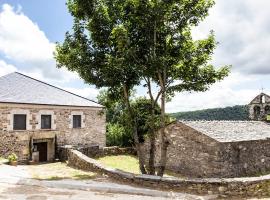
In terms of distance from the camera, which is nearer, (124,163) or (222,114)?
(124,163)

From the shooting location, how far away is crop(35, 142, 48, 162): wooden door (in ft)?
79.6

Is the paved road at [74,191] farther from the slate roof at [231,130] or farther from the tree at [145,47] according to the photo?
the slate roof at [231,130]

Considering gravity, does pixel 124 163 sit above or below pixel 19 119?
below

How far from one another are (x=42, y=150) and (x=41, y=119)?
2.45 metres

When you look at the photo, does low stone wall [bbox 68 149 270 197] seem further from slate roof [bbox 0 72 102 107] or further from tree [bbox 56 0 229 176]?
slate roof [bbox 0 72 102 107]

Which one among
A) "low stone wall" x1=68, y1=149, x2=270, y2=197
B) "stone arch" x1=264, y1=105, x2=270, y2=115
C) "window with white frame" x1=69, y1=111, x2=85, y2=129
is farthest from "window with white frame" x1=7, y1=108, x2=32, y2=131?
"stone arch" x1=264, y1=105, x2=270, y2=115

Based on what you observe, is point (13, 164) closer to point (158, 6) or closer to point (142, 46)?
point (142, 46)

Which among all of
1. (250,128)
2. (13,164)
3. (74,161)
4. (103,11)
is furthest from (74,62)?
(250,128)

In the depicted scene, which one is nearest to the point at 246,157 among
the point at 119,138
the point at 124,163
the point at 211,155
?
the point at 211,155

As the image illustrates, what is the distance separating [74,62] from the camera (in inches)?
651

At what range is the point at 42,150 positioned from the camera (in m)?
24.5

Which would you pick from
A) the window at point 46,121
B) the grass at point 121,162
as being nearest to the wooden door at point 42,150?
the window at point 46,121

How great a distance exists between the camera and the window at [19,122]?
73.0 feet

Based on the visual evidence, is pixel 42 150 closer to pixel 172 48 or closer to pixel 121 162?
pixel 121 162
